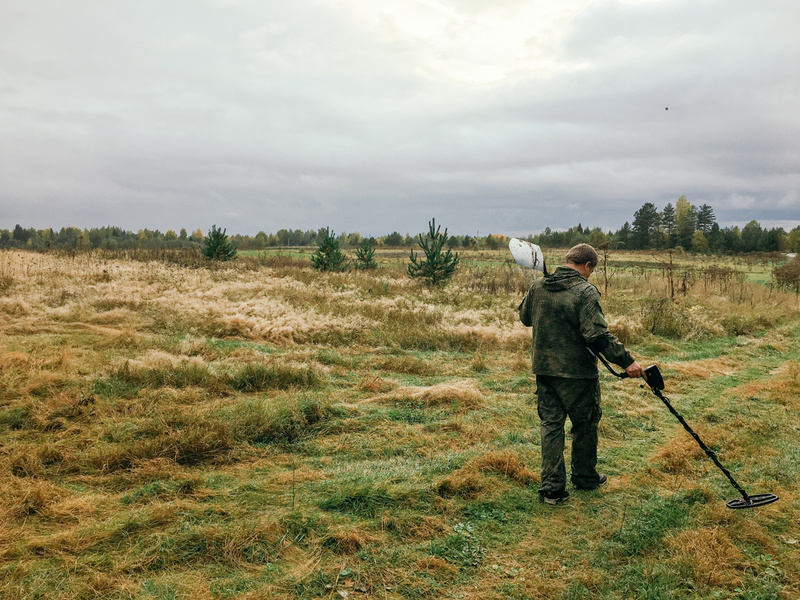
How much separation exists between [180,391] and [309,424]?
229 centimetres

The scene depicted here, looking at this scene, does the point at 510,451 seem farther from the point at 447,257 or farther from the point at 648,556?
the point at 447,257

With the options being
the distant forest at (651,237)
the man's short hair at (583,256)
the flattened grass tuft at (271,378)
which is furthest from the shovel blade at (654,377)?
the distant forest at (651,237)

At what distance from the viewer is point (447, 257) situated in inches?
904

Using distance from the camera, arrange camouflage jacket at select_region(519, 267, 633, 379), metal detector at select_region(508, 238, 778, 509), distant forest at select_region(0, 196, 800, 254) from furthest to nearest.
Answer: distant forest at select_region(0, 196, 800, 254) → camouflage jacket at select_region(519, 267, 633, 379) → metal detector at select_region(508, 238, 778, 509)

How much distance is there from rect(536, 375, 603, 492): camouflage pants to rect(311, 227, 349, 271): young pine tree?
22.3 m

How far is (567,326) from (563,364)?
1.19ft

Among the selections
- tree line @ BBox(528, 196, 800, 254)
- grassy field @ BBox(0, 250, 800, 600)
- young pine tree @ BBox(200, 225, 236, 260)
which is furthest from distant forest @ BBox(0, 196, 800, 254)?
grassy field @ BBox(0, 250, 800, 600)

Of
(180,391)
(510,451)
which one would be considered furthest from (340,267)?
(510,451)

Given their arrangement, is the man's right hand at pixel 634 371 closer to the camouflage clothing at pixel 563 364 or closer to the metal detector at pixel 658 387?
the metal detector at pixel 658 387

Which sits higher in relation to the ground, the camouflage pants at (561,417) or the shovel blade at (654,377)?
the shovel blade at (654,377)

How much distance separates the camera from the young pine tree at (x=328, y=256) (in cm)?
2645

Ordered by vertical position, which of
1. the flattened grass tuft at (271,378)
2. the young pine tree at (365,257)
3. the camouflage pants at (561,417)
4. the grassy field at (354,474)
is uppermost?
the young pine tree at (365,257)

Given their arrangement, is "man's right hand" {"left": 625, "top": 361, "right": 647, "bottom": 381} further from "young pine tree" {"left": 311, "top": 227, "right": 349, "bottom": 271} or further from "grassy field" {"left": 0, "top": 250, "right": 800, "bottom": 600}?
"young pine tree" {"left": 311, "top": 227, "right": 349, "bottom": 271}

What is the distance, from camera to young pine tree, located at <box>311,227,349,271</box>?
86.8 feet
